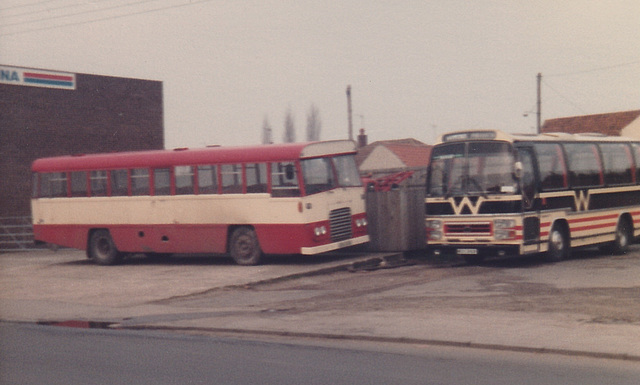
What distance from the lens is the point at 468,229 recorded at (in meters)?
18.9

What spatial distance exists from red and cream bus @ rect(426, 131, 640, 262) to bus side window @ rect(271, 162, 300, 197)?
3176mm

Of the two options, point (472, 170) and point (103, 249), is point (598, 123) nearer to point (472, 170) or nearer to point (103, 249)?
point (472, 170)

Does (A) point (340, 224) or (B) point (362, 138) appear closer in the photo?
(A) point (340, 224)

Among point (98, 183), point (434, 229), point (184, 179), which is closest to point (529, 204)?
point (434, 229)

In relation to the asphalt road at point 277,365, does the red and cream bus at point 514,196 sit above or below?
above

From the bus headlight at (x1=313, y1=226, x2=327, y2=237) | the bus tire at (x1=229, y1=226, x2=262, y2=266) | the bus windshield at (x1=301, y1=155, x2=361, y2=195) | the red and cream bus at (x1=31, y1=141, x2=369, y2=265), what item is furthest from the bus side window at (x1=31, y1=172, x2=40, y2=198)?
the bus headlight at (x1=313, y1=226, x2=327, y2=237)

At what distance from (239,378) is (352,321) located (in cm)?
389

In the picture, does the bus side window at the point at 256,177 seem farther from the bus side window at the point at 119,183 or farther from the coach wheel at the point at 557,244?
the coach wheel at the point at 557,244

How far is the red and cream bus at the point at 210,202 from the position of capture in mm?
19984

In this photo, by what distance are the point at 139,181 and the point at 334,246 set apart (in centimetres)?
590

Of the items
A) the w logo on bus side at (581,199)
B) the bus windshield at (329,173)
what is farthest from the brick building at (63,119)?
the w logo on bus side at (581,199)

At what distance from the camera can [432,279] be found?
56.8 feet

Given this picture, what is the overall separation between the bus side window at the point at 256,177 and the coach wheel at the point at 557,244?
6868mm

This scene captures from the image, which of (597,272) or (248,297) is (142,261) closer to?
(248,297)
